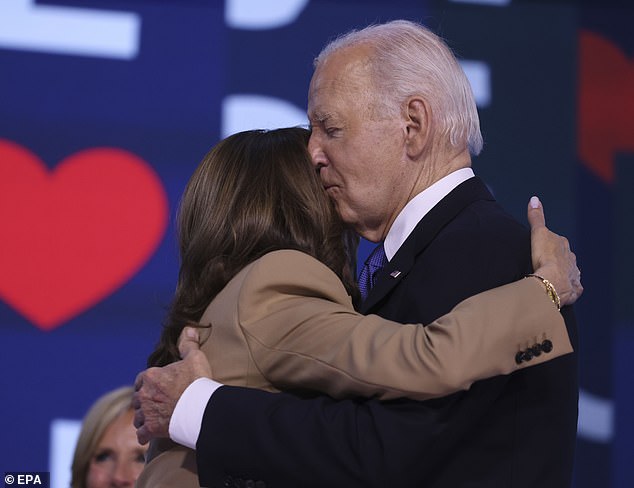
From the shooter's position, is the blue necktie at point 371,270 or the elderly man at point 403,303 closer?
the elderly man at point 403,303

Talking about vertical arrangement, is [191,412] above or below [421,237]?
below

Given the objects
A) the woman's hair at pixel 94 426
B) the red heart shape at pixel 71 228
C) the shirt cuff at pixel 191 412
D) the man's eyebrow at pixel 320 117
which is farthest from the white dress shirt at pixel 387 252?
the red heart shape at pixel 71 228

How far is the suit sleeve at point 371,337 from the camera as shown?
60.5 inches

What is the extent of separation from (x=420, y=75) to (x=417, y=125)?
98 mm

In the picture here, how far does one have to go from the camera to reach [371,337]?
1.60 m

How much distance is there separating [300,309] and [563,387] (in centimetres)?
48

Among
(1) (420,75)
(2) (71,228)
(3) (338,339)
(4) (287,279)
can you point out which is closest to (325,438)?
(3) (338,339)

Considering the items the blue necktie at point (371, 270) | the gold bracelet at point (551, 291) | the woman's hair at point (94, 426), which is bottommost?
the woman's hair at point (94, 426)

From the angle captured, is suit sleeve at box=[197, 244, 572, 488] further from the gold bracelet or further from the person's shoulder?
the person's shoulder

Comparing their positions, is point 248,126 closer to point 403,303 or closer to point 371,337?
point 403,303

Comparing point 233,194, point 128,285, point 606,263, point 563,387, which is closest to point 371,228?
point 233,194

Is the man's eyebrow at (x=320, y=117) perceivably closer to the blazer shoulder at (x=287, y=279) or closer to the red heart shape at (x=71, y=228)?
the blazer shoulder at (x=287, y=279)

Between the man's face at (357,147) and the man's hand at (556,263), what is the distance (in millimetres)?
319

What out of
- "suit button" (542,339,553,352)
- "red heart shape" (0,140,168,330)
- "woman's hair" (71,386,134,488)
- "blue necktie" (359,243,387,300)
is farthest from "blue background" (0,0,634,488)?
"suit button" (542,339,553,352)
